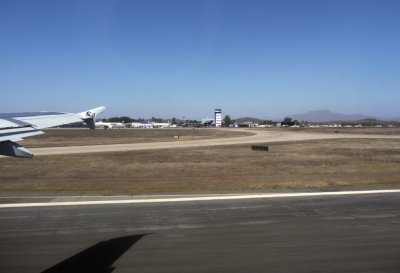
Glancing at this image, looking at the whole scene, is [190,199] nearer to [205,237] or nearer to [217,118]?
[205,237]

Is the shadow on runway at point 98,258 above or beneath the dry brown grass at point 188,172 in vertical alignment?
above

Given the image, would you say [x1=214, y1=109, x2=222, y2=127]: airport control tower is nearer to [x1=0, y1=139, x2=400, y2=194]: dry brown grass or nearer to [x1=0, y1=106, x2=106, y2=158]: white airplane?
[x1=0, y1=139, x2=400, y2=194]: dry brown grass

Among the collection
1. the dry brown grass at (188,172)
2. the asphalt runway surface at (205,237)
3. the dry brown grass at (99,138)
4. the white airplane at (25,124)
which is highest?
the white airplane at (25,124)

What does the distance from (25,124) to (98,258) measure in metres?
3.57

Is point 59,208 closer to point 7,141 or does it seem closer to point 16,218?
point 16,218

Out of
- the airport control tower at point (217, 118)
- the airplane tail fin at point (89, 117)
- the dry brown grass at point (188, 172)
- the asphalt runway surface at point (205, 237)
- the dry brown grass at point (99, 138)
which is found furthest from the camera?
the airport control tower at point (217, 118)

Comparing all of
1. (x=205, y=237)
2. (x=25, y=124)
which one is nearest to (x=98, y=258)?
(x=205, y=237)

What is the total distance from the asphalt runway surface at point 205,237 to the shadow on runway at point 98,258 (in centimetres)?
2

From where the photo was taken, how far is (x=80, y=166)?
28.1 m

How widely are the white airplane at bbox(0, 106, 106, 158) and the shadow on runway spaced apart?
290 cm

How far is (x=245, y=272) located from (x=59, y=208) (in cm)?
842

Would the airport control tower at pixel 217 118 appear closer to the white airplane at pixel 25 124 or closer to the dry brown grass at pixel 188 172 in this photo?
the dry brown grass at pixel 188 172

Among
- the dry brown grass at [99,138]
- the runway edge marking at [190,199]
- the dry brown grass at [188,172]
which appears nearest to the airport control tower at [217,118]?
the dry brown grass at [99,138]

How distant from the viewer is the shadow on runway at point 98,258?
791 centimetres
